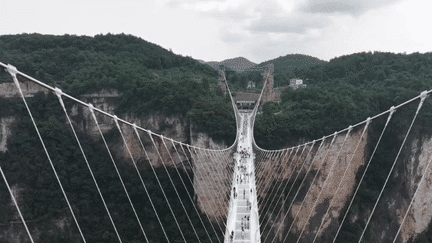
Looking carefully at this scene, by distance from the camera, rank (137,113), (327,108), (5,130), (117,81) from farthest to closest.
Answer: (117,81) → (137,113) → (327,108) → (5,130)

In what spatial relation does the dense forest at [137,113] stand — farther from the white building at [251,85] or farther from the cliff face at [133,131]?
the white building at [251,85]

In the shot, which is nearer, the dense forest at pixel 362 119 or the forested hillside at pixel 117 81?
the dense forest at pixel 362 119

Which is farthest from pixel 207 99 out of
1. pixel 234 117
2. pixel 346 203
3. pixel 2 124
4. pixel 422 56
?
pixel 422 56

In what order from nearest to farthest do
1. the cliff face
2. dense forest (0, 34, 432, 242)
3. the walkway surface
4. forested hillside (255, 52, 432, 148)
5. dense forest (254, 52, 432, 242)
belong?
the walkway surface, dense forest (0, 34, 432, 242), dense forest (254, 52, 432, 242), the cliff face, forested hillside (255, 52, 432, 148)

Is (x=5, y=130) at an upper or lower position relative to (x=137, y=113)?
lower

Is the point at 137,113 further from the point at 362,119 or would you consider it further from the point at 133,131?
the point at 362,119

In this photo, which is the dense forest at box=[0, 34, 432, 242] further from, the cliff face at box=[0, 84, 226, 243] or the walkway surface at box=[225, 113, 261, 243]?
the walkway surface at box=[225, 113, 261, 243]

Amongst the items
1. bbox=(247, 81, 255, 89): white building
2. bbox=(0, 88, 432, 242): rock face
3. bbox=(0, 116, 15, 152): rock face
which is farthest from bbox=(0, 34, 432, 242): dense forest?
bbox=(247, 81, 255, 89): white building

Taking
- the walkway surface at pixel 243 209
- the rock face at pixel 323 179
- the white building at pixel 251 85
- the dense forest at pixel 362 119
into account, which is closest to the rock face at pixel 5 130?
the rock face at pixel 323 179

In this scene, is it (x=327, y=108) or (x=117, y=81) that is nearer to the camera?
(x=327, y=108)

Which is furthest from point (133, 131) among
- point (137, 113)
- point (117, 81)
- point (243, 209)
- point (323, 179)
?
point (243, 209)

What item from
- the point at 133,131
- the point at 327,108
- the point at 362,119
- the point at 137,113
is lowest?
the point at 133,131
